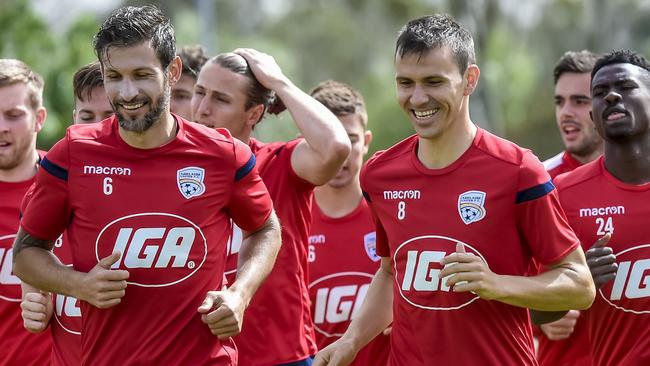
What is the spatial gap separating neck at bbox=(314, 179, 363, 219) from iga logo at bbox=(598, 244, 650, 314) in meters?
2.30

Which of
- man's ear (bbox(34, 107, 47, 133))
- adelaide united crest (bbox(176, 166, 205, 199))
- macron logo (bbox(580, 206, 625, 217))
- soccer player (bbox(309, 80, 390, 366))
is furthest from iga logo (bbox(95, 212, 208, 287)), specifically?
man's ear (bbox(34, 107, 47, 133))

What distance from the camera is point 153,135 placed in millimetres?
5426

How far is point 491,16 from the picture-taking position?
38500 millimetres

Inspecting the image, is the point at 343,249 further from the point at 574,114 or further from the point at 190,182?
the point at 190,182

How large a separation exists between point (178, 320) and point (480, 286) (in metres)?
1.40

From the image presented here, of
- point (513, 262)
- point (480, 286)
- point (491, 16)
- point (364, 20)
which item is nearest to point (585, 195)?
point (513, 262)

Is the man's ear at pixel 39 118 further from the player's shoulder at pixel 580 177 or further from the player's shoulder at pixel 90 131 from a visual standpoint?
the player's shoulder at pixel 580 177

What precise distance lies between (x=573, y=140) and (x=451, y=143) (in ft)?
9.13

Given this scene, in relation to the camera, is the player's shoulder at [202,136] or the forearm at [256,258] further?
the player's shoulder at [202,136]

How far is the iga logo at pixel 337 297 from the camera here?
7508 millimetres

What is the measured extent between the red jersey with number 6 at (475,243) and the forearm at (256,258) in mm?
635

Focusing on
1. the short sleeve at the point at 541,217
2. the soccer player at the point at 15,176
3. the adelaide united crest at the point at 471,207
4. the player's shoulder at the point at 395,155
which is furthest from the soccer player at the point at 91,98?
the short sleeve at the point at 541,217

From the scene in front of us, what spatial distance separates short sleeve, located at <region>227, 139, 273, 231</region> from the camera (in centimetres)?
554

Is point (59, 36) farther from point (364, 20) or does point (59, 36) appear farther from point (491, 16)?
point (364, 20)
